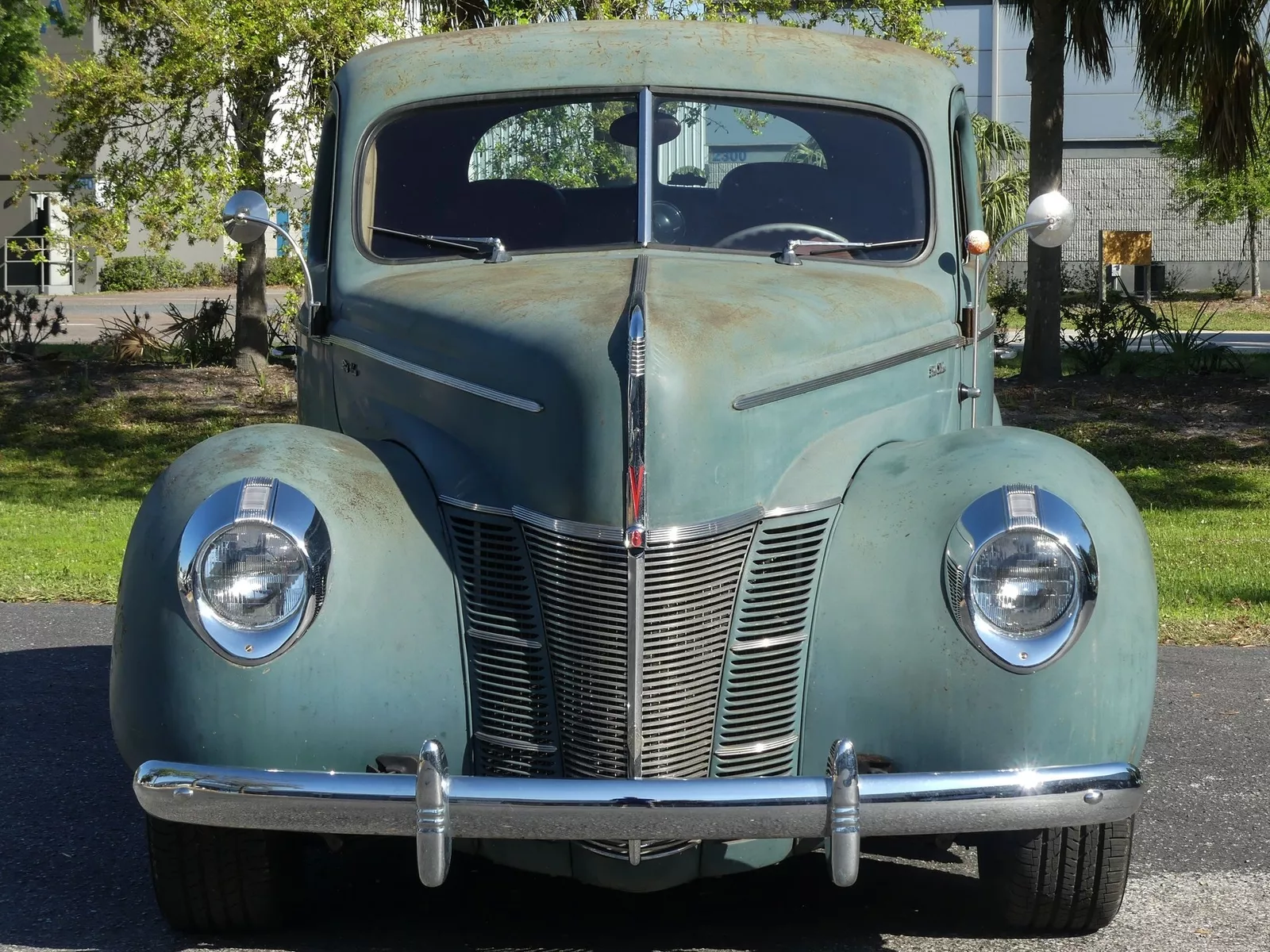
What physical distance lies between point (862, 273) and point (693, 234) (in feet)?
1.58

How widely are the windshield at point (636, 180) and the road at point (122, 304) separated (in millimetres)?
15980

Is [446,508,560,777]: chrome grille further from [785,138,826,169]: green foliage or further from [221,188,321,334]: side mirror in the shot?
[785,138,826,169]: green foliage

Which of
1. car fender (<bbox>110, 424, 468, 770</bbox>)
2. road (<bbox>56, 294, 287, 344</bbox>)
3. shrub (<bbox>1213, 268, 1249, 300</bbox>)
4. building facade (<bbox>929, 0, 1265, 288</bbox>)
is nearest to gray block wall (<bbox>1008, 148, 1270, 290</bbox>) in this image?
building facade (<bbox>929, 0, 1265, 288</bbox>)

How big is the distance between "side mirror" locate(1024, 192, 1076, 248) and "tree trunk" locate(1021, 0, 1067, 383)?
8977mm

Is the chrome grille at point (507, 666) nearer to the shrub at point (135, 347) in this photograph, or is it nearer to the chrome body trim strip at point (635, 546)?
the chrome body trim strip at point (635, 546)

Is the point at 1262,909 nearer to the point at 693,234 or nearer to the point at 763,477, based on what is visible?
the point at 763,477

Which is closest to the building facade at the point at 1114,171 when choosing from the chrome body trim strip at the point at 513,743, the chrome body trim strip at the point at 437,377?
the chrome body trim strip at the point at 437,377

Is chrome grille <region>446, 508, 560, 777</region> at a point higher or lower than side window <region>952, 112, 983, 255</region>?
lower

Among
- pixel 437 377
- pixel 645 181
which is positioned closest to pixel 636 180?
pixel 645 181

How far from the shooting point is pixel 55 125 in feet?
43.1

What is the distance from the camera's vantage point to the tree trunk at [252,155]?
1216 cm

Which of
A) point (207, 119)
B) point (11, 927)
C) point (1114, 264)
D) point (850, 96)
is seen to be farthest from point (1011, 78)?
point (11, 927)

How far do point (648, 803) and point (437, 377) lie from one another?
1262 mm

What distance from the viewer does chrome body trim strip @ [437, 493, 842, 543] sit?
3.13m
